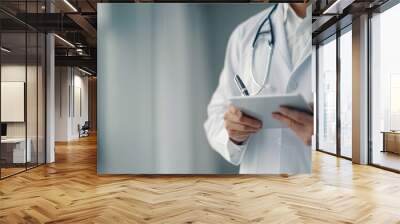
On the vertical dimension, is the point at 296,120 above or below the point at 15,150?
above

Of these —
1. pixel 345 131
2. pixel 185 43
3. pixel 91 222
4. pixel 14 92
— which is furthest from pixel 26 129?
pixel 345 131

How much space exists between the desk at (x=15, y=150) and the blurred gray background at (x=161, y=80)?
1.78 m

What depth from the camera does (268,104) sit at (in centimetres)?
590

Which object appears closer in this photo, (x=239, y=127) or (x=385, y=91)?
(x=239, y=127)

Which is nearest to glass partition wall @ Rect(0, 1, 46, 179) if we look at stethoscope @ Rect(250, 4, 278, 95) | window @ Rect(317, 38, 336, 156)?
stethoscope @ Rect(250, 4, 278, 95)

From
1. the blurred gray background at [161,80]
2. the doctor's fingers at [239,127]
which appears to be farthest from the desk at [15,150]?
the doctor's fingers at [239,127]

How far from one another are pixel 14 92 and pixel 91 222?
4.13 m

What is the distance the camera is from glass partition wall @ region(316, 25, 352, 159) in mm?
8719

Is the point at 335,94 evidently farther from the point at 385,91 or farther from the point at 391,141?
the point at 391,141

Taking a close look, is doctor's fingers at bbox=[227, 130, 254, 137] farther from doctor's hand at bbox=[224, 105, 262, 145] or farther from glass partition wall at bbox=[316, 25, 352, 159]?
glass partition wall at bbox=[316, 25, 352, 159]

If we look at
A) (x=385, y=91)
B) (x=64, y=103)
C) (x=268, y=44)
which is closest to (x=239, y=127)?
(x=268, y=44)

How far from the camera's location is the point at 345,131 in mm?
8883

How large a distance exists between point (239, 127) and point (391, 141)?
3449 mm

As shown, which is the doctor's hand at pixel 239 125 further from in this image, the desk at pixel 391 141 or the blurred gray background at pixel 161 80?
the desk at pixel 391 141
